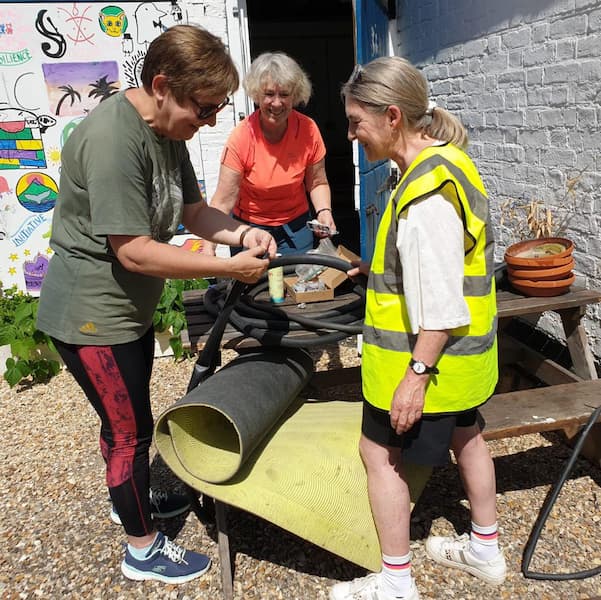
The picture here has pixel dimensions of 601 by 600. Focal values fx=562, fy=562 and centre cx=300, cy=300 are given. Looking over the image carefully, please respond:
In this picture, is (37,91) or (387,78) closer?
(387,78)

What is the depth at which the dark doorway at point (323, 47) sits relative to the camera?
10859mm

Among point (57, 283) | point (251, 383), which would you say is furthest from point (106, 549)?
point (57, 283)

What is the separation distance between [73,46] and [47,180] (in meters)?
1.16

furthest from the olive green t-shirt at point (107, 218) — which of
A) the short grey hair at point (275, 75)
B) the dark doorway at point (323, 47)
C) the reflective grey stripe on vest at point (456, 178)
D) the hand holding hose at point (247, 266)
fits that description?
the dark doorway at point (323, 47)

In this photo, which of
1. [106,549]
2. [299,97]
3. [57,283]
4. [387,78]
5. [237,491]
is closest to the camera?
[387,78]

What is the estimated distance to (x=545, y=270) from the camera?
117 inches

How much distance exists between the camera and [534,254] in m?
3.21

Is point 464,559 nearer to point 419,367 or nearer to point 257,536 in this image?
point 257,536

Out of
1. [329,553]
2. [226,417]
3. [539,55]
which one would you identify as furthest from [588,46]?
[329,553]

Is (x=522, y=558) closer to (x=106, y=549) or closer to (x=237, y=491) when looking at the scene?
(x=237, y=491)

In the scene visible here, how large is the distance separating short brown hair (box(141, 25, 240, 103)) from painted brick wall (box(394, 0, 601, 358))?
2265 millimetres

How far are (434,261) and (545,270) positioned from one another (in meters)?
1.68

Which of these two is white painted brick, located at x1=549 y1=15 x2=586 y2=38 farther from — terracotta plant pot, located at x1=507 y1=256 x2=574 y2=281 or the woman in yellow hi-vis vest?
the woman in yellow hi-vis vest

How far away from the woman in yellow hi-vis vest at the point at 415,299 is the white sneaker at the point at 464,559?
31 centimetres
